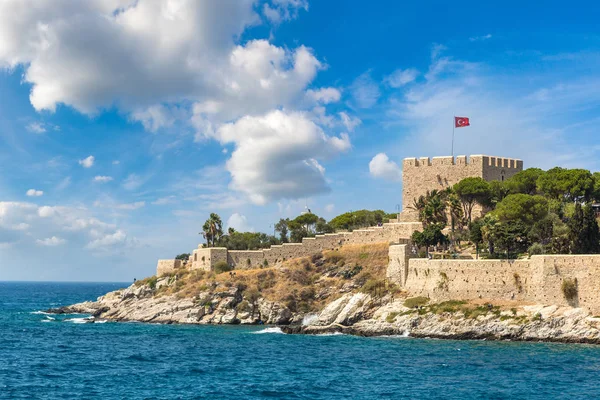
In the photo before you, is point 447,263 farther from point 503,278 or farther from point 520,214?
point 520,214

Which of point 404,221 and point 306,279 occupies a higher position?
point 404,221

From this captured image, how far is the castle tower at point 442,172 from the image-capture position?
6881 centimetres

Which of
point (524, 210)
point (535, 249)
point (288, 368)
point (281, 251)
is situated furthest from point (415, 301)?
point (281, 251)

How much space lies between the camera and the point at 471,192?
65250 mm

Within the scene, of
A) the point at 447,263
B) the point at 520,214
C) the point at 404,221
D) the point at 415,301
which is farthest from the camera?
the point at 404,221

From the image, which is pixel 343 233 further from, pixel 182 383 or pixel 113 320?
pixel 182 383

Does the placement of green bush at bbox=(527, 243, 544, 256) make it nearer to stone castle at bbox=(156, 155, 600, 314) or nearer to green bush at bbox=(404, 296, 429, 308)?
stone castle at bbox=(156, 155, 600, 314)

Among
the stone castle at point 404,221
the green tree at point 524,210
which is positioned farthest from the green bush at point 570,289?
the stone castle at point 404,221

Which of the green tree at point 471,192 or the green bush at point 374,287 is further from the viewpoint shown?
the green tree at point 471,192

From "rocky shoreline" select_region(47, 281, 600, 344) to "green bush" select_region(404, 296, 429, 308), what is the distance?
29 centimetres

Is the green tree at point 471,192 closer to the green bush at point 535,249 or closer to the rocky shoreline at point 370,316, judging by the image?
the green bush at point 535,249

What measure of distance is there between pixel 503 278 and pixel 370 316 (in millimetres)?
11550

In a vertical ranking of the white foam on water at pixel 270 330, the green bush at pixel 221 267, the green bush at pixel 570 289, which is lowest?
the white foam on water at pixel 270 330

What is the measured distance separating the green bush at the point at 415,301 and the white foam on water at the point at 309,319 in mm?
8821
